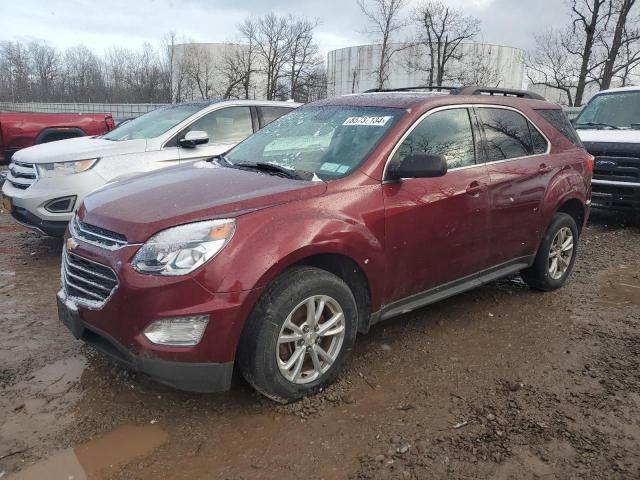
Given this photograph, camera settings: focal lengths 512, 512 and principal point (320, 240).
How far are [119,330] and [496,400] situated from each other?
218cm

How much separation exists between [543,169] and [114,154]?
4405 millimetres

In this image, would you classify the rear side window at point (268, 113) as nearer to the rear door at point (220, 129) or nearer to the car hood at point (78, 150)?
the rear door at point (220, 129)

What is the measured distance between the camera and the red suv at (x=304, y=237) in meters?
2.57

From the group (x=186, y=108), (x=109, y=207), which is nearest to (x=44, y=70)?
(x=186, y=108)

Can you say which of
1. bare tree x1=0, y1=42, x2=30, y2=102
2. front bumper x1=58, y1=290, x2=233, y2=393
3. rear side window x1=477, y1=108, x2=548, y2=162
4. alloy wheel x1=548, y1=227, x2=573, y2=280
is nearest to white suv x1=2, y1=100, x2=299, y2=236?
front bumper x1=58, y1=290, x2=233, y2=393

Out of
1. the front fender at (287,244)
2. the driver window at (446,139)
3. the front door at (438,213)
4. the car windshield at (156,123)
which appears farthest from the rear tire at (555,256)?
the car windshield at (156,123)

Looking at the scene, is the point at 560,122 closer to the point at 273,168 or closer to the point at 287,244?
the point at 273,168

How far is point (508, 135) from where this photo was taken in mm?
4246

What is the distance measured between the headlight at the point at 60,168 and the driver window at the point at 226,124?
4.35 ft

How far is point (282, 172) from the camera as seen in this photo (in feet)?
11.0

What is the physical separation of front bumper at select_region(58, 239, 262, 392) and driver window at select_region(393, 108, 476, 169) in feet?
5.06

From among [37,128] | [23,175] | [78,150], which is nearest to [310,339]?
[78,150]

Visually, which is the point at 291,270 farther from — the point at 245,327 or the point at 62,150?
the point at 62,150

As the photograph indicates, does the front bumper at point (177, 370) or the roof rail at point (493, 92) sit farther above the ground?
the roof rail at point (493, 92)
